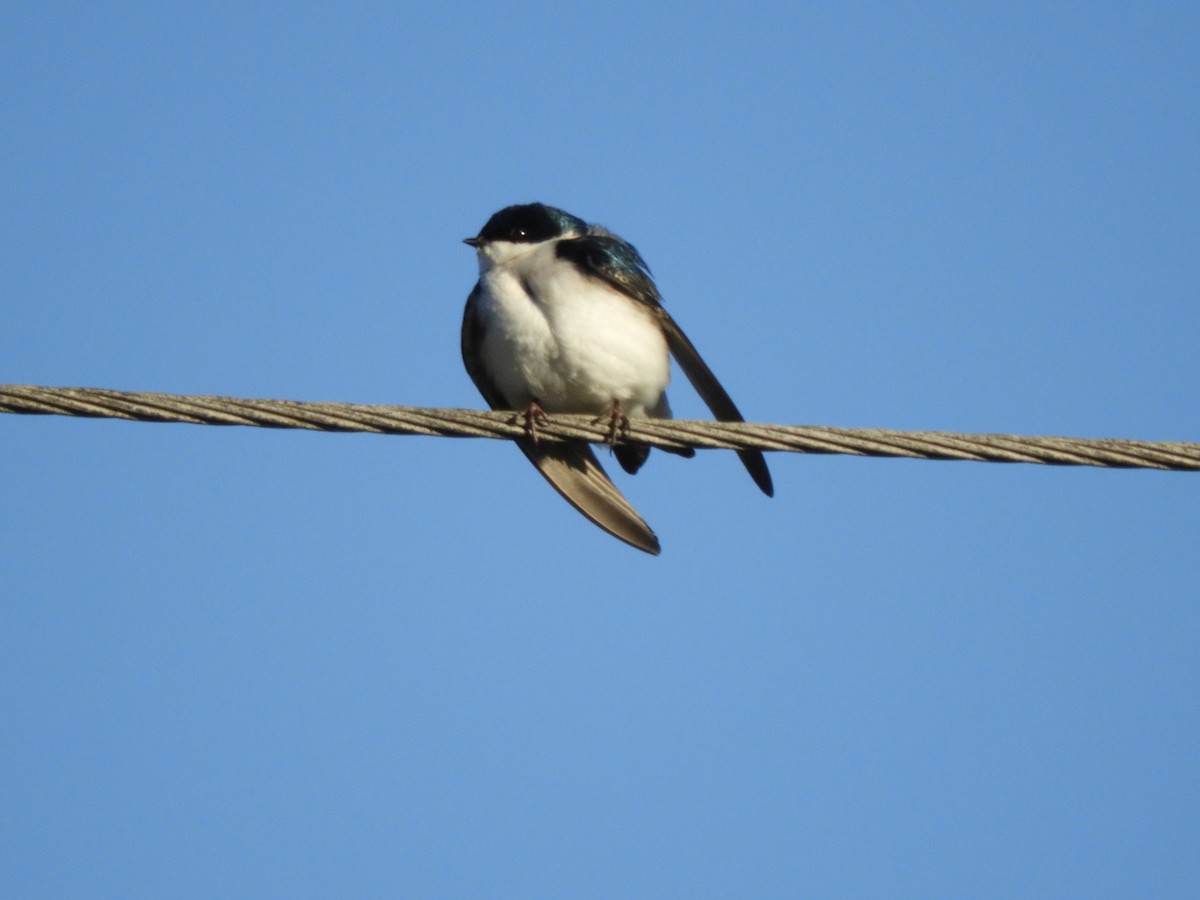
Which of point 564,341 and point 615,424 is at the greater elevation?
point 564,341

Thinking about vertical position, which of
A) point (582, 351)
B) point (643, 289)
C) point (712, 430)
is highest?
point (643, 289)

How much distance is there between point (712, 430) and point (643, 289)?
1.81m

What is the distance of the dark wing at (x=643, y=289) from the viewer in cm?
559

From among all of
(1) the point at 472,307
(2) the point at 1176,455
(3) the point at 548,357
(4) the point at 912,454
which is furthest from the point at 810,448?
(1) the point at 472,307

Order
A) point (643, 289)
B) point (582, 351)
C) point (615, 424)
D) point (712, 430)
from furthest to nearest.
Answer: point (643, 289)
point (582, 351)
point (615, 424)
point (712, 430)

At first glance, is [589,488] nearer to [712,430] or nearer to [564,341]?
[564,341]

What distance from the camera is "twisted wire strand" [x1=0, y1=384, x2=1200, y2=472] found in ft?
11.8

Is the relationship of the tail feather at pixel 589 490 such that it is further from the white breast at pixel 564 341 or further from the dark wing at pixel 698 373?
the dark wing at pixel 698 373

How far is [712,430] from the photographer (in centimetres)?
394

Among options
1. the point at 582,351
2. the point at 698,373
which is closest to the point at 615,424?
the point at 582,351

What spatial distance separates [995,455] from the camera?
3.73 m

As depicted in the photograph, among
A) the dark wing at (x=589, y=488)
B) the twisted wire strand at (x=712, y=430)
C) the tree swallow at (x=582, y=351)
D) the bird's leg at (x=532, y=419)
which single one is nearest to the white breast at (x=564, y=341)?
the tree swallow at (x=582, y=351)

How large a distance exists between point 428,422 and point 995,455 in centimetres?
143

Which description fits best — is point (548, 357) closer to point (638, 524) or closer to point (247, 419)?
point (638, 524)
